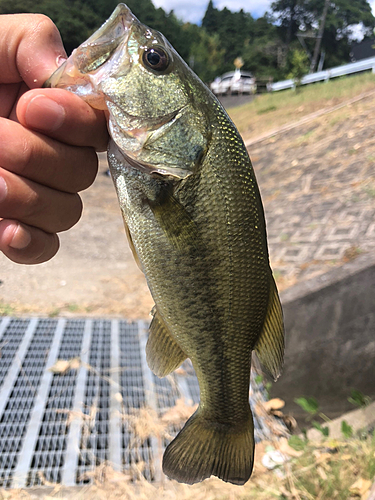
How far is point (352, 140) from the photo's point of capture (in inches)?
332

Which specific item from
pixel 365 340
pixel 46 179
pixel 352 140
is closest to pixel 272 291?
pixel 46 179

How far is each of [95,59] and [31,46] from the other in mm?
389

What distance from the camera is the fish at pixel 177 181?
1218 millimetres

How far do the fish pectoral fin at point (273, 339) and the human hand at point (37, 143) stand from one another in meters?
0.87

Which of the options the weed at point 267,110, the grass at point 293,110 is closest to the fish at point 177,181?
the grass at point 293,110

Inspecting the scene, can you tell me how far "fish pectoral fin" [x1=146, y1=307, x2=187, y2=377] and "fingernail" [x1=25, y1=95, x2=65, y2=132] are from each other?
29.6 inches

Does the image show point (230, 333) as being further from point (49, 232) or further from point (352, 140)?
point (352, 140)

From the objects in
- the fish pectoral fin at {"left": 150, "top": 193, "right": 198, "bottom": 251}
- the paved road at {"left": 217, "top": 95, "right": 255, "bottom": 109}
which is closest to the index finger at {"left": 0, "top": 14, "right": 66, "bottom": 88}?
the fish pectoral fin at {"left": 150, "top": 193, "right": 198, "bottom": 251}

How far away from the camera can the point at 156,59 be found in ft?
4.09

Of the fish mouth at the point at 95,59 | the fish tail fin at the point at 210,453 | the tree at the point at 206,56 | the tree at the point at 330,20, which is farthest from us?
the tree at the point at 330,20

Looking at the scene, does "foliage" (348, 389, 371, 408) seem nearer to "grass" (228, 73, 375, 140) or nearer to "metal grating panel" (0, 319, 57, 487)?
"metal grating panel" (0, 319, 57, 487)

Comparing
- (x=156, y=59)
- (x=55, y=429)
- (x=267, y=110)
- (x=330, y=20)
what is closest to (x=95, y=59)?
(x=156, y=59)

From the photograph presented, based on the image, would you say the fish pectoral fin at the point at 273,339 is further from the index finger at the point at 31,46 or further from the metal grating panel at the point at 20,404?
the metal grating panel at the point at 20,404

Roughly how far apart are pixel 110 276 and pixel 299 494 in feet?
12.0
